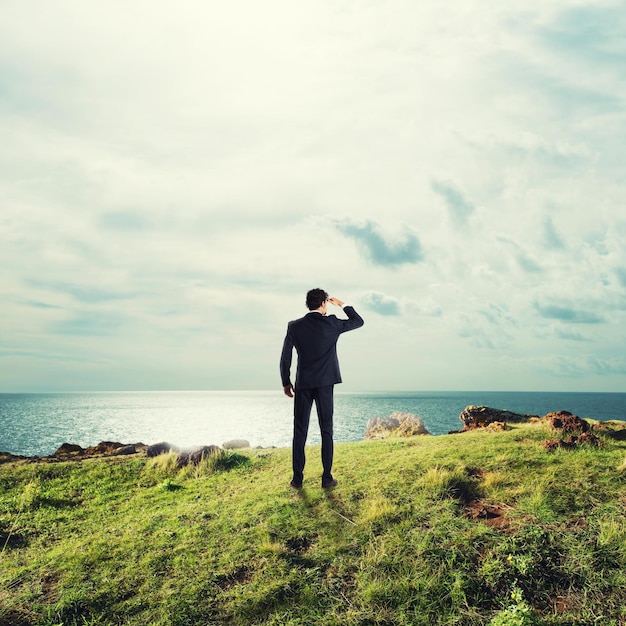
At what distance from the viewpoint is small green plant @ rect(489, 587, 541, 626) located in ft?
17.9

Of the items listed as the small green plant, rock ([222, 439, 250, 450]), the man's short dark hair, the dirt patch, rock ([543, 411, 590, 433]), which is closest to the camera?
the small green plant

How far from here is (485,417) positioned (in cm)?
1820

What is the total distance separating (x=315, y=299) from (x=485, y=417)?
40.8 feet

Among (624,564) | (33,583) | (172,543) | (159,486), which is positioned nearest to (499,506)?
(624,564)

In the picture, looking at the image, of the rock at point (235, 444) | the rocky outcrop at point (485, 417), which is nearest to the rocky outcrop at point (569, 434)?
the rocky outcrop at point (485, 417)

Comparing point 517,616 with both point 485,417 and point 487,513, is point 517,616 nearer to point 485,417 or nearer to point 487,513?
point 487,513

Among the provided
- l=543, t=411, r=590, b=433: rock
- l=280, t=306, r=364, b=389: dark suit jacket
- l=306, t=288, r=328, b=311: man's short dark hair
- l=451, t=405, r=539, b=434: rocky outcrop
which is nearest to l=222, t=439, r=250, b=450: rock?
l=451, t=405, r=539, b=434: rocky outcrop

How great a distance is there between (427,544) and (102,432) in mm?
96571

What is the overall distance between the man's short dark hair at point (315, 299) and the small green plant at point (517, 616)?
546 cm

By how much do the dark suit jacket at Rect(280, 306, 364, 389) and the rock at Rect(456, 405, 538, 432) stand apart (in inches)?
427

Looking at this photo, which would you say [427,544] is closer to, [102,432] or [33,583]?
[33,583]

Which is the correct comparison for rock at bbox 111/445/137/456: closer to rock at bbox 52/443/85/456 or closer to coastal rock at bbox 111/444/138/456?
coastal rock at bbox 111/444/138/456

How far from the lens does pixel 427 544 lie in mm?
6914

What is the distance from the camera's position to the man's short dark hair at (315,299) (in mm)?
8812
